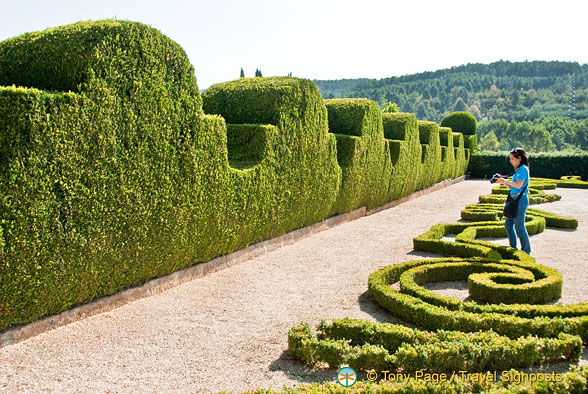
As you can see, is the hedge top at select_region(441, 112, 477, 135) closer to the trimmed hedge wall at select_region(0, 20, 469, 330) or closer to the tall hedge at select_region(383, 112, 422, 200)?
the tall hedge at select_region(383, 112, 422, 200)

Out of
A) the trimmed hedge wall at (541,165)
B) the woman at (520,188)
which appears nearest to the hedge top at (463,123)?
the trimmed hedge wall at (541,165)

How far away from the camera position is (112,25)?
6457 mm

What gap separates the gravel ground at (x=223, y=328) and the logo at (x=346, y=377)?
176 millimetres

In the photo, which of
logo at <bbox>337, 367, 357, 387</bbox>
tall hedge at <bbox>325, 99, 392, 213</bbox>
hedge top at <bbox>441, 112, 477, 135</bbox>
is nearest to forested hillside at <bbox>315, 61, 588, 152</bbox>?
hedge top at <bbox>441, 112, 477, 135</bbox>

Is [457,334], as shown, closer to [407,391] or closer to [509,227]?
[407,391]

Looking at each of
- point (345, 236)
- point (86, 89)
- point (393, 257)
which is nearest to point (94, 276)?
point (86, 89)

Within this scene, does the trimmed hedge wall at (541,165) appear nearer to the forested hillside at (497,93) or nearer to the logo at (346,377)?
the logo at (346,377)

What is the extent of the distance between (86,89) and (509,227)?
718 cm

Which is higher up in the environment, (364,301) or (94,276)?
(94,276)

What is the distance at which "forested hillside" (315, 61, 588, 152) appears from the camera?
5812 inches

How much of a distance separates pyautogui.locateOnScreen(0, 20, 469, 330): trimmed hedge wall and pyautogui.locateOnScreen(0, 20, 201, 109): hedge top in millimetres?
15

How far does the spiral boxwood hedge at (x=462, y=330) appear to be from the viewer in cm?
438

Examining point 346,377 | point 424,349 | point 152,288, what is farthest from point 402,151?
point 346,377

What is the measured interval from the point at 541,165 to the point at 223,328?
104 feet
